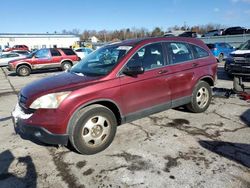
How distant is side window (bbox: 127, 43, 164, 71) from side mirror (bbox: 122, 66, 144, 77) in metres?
0.14

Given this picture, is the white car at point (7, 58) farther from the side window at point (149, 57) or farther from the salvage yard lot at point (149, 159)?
the side window at point (149, 57)

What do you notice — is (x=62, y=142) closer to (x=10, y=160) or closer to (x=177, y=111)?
(x=10, y=160)

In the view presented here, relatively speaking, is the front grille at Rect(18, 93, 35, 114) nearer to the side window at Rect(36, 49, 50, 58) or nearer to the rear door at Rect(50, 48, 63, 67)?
the rear door at Rect(50, 48, 63, 67)

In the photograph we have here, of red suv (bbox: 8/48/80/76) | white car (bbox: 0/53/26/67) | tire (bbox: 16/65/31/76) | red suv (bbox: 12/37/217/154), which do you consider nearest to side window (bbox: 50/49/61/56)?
red suv (bbox: 8/48/80/76)

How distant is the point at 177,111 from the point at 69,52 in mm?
12449

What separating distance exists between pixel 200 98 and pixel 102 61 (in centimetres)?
253

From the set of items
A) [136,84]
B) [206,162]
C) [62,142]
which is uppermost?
[136,84]

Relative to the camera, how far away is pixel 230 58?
9.56m

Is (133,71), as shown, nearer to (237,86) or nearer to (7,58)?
(237,86)

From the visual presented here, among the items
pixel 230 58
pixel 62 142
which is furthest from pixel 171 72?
pixel 230 58

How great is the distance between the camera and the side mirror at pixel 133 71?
399 centimetres

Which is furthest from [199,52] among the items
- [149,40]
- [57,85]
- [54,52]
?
[54,52]

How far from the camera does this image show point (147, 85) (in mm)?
4359

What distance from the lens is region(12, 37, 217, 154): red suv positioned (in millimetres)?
3525
